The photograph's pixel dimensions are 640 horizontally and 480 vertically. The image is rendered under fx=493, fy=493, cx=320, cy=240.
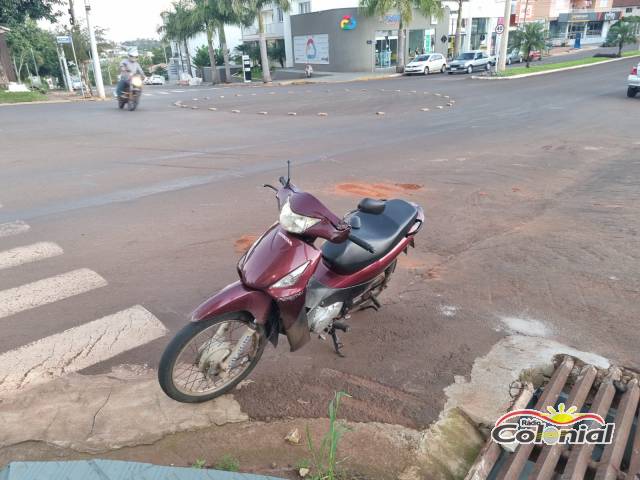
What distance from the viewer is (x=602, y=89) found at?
66.7 feet

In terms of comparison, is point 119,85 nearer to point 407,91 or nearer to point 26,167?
point 26,167

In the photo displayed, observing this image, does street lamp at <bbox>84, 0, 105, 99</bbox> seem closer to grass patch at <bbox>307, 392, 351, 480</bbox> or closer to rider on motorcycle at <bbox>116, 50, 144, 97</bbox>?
rider on motorcycle at <bbox>116, 50, 144, 97</bbox>

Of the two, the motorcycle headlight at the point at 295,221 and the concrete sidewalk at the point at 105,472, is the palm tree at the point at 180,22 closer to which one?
the motorcycle headlight at the point at 295,221

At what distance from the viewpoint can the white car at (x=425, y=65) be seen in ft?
114

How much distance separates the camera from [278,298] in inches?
123

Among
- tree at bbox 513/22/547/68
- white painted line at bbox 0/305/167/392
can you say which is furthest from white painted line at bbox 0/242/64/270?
tree at bbox 513/22/547/68

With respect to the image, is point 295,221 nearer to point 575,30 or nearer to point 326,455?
point 326,455

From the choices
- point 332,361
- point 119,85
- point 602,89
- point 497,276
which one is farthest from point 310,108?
point 332,361

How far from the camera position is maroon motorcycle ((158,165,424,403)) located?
3045 mm

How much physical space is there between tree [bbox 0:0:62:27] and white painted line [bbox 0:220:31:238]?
31.2 m

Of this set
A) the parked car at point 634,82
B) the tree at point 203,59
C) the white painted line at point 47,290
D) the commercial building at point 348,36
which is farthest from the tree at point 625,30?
the white painted line at point 47,290

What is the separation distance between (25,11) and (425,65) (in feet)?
87.5

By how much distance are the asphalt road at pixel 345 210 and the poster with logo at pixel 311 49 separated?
105ft

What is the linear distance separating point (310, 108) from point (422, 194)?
11.3 m
